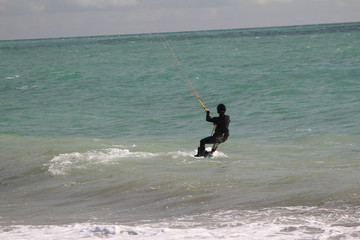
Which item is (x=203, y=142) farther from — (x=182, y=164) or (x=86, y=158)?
(x=86, y=158)

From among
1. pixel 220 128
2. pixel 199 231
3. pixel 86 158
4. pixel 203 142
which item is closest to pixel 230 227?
pixel 199 231

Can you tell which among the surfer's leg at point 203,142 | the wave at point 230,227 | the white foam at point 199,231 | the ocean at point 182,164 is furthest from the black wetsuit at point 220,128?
the white foam at point 199,231

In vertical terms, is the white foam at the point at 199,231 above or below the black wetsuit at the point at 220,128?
below

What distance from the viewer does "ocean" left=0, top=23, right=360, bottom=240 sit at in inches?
269

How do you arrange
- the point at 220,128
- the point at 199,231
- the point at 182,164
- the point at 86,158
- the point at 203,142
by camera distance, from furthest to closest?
the point at 86,158 → the point at 203,142 → the point at 220,128 → the point at 182,164 → the point at 199,231

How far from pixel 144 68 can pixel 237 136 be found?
78.7 ft

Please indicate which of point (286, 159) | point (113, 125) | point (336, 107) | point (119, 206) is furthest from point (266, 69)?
point (119, 206)

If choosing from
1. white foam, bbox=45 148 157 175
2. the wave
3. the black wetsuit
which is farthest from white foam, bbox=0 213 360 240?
the black wetsuit

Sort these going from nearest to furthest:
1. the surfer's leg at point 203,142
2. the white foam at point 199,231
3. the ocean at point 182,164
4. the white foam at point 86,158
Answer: the white foam at point 199,231 < the ocean at point 182,164 < the white foam at point 86,158 < the surfer's leg at point 203,142

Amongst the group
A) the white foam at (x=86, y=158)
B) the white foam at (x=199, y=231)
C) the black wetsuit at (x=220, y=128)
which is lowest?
the white foam at (x=86, y=158)

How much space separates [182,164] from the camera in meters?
10.9

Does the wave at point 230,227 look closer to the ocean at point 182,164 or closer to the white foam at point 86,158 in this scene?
the ocean at point 182,164

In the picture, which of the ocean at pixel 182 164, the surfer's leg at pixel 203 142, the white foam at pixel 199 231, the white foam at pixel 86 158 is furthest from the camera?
the surfer's leg at pixel 203 142

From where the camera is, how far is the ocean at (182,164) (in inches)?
269
